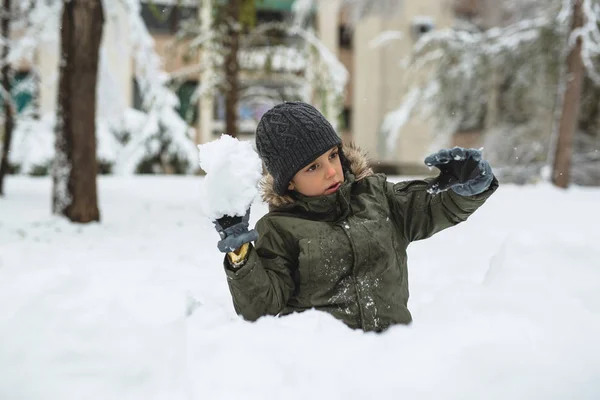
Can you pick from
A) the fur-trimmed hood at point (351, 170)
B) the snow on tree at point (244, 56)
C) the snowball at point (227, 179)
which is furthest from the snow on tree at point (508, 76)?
the snowball at point (227, 179)

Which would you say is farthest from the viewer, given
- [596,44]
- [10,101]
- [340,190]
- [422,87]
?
[422,87]

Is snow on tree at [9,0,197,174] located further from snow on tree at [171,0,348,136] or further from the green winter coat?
the green winter coat

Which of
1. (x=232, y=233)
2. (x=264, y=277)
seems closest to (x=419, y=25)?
(x=264, y=277)

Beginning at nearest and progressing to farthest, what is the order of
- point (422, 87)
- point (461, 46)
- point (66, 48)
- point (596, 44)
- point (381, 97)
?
point (66, 48) → point (596, 44) → point (461, 46) → point (422, 87) → point (381, 97)

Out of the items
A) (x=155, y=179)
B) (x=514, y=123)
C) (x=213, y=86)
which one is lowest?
(x=155, y=179)

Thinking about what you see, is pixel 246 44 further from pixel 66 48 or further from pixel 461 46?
pixel 461 46

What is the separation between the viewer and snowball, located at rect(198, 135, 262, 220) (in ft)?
5.73

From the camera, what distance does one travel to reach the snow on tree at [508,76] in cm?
1228

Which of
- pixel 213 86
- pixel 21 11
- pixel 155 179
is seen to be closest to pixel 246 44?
pixel 213 86

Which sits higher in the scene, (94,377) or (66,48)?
(66,48)

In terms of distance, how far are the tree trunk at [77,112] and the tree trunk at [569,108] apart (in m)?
8.40

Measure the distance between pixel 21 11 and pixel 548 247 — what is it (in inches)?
346

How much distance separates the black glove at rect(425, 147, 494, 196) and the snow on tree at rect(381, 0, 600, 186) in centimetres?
1052

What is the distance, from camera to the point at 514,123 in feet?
54.0
